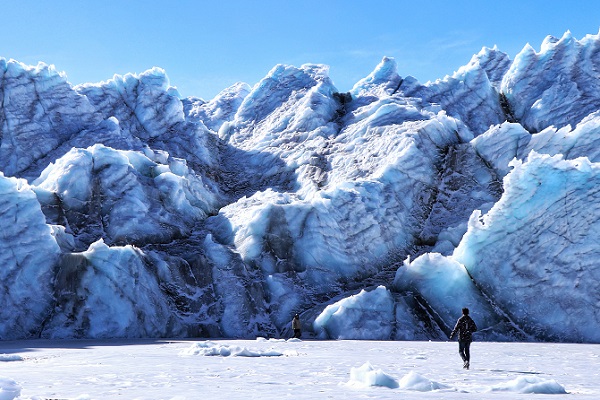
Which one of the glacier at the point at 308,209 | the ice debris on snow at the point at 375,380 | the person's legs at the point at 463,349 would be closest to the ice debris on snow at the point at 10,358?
the glacier at the point at 308,209

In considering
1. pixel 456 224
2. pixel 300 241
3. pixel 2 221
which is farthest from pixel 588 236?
pixel 2 221

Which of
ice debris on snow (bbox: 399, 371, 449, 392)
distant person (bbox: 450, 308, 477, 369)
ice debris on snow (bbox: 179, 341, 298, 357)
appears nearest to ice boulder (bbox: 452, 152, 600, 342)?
distant person (bbox: 450, 308, 477, 369)

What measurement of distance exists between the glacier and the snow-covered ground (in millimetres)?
4305

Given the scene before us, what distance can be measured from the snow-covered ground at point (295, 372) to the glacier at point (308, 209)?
4.30m

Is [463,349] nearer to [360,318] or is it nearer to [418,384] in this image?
[418,384]

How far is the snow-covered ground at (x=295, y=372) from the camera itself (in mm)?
9750

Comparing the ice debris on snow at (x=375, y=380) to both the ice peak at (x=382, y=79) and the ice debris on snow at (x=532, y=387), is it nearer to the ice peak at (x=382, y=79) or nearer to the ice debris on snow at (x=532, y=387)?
the ice debris on snow at (x=532, y=387)

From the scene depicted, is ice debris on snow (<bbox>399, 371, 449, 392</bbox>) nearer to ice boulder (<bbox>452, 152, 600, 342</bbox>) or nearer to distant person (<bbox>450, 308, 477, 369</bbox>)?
distant person (<bbox>450, 308, 477, 369</bbox>)

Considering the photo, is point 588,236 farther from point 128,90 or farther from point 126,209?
point 128,90

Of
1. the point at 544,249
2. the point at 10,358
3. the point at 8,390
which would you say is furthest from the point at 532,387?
the point at 544,249

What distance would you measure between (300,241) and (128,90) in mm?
19051

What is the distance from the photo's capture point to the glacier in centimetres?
2464

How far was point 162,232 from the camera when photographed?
97.9 feet

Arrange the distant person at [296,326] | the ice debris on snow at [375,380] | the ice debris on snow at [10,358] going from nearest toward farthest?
1. the ice debris on snow at [375,380]
2. the ice debris on snow at [10,358]
3. the distant person at [296,326]
